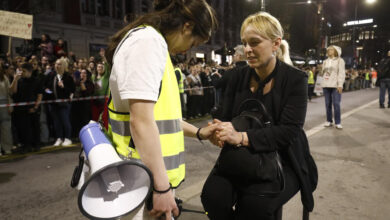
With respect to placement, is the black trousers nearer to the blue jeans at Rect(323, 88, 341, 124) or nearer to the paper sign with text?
the blue jeans at Rect(323, 88, 341, 124)

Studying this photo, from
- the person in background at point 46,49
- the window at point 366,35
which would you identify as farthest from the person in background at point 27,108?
the window at point 366,35

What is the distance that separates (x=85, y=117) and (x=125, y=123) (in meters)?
6.90

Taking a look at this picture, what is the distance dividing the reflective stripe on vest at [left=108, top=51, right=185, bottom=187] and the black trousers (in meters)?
0.59

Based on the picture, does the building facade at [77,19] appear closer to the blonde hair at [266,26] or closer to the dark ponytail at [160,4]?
the blonde hair at [266,26]

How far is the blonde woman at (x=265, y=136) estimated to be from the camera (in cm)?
194

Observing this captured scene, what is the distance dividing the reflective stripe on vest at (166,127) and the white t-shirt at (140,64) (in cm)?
10

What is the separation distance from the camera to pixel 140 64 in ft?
4.17

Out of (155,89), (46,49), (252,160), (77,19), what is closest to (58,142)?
(46,49)

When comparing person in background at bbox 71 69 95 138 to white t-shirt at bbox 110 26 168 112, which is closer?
white t-shirt at bbox 110 26 168 112

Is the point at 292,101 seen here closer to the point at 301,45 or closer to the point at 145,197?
the point at 145,197

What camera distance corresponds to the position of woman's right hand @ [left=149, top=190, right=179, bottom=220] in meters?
1.38

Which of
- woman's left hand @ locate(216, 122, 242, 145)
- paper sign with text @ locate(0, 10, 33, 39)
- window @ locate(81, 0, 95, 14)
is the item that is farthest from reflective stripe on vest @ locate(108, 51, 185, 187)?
window @ locate(81, 0, 95, 14)

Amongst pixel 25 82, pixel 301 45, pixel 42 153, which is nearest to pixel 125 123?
pixel 42 153

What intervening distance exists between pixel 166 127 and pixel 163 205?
0.36m
